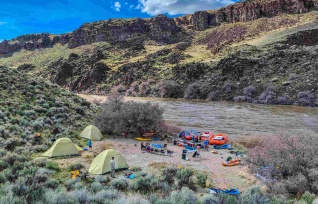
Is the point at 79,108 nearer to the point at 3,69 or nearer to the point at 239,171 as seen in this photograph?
the point at 3,69

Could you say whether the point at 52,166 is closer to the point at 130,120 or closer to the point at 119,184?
the point at 119,184

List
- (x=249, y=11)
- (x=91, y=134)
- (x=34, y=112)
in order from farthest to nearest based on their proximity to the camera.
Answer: (x=249, y=11) → (x=34, y=112) → (x=91, y=134)

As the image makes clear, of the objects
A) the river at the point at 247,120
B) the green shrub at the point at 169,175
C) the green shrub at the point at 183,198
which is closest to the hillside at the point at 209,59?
the river at the point at 247,120

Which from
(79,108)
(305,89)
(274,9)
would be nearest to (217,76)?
(305,89)

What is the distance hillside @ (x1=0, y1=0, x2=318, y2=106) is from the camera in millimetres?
58344

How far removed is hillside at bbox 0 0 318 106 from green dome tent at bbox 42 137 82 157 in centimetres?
4276

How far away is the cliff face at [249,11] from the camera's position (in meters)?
134

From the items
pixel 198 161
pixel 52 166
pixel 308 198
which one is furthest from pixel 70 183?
pixel 308 198

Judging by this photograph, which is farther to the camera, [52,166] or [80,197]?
[52,166]

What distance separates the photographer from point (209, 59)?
297 ft

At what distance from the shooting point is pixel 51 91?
31141 mm

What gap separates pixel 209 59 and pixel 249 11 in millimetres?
80260

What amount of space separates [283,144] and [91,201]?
8911 millimetres

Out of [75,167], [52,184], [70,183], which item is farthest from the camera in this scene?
[75,167]
